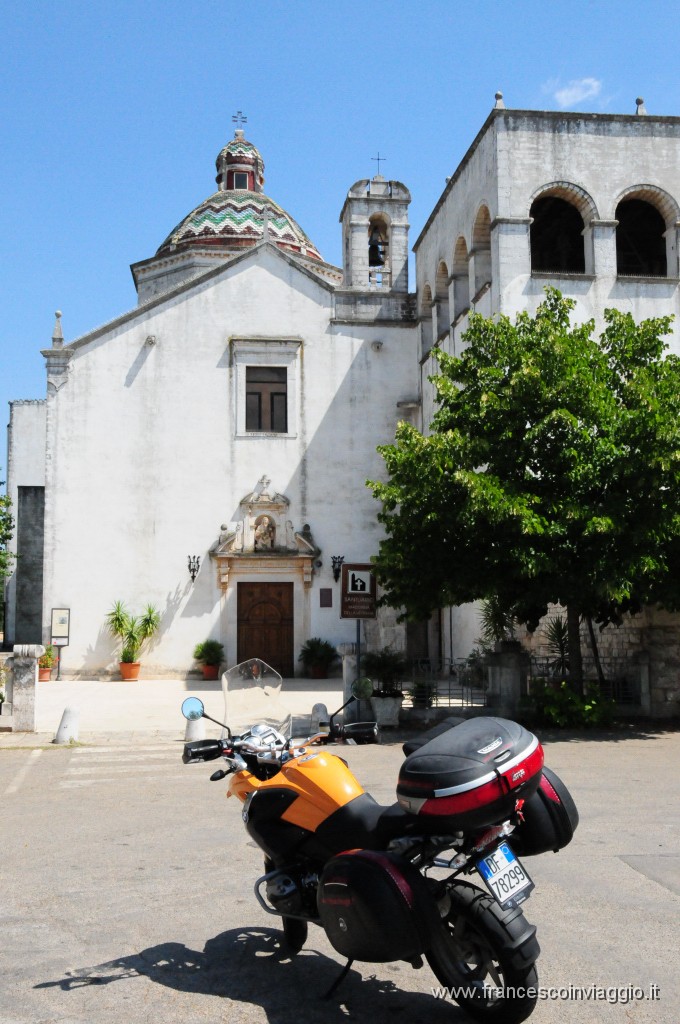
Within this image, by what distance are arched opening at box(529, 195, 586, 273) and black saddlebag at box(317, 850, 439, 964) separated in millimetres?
20340

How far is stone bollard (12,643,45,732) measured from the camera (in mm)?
14250

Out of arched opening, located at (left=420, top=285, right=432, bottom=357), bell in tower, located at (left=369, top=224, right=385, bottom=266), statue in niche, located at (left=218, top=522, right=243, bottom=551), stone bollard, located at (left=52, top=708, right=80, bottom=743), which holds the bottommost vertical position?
stone bollard, located at (left=52, top=708, right=80, bottom=743)

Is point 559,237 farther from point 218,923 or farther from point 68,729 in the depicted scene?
point 218,923

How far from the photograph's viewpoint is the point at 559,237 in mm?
22906

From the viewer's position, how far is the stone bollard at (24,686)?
1425 centimetres

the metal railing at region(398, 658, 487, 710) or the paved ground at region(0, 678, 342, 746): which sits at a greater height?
the metal railing at region(398, 658, 487, 710)

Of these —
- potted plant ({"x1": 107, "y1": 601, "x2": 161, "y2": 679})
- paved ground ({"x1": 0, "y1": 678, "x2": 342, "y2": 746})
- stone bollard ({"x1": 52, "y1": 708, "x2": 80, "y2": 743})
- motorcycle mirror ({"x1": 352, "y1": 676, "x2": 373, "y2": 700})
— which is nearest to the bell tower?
potted plant ({"x1": 107, "y1": 601, "x2": 161, "y2": 679})

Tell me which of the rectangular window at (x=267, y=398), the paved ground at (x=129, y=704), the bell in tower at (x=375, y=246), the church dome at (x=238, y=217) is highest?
the church dome at (x=238, y=217)

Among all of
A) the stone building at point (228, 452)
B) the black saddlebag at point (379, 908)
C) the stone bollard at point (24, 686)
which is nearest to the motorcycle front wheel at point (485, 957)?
the black saddlebag at point (379, 908)

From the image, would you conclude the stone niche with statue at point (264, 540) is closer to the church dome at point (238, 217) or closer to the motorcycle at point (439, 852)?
the church dome at point (238, 217)

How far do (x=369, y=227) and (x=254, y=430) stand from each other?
678 centimetres

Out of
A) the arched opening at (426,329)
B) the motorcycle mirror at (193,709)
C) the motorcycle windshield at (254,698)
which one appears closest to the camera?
the motorcycle mirror at (193,709)

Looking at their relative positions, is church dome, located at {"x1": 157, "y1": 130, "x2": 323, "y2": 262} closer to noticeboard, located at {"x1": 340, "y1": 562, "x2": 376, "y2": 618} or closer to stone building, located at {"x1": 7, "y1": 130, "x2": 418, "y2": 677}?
stone building, located at {"x1": 7, "y1": 130, "x2": 418, "y2": 677}

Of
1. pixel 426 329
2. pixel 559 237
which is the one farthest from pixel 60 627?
pixel 559 237
